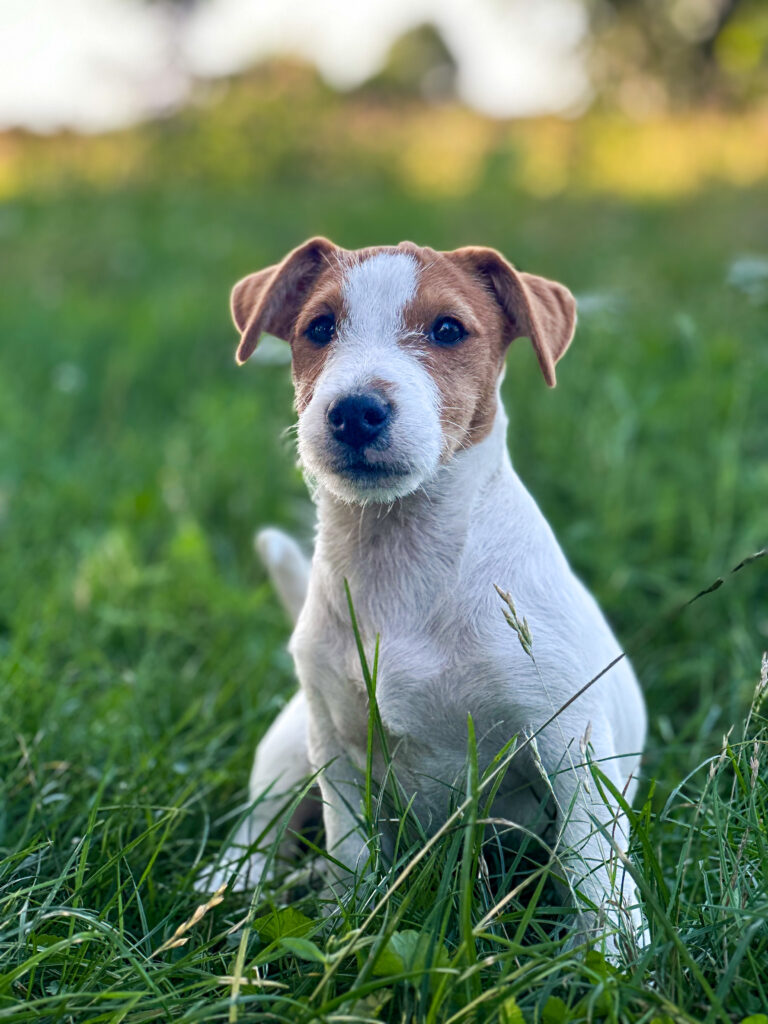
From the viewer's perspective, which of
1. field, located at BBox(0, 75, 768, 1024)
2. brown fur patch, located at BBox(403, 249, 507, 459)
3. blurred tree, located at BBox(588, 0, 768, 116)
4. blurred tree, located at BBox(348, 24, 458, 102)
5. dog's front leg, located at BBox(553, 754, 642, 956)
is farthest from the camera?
blurred tree, located at BBox(348, 24, 458, 102)

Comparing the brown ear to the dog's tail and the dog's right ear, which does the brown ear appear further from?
the dog's tail

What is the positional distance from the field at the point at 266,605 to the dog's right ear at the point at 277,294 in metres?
1.18

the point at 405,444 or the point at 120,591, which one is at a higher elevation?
the point at 405,444

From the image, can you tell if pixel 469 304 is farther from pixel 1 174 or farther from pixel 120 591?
pixel 1 174

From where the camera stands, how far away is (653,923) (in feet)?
6.43

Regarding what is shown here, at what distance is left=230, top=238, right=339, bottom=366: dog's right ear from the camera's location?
2436 mm

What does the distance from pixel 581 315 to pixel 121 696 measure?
3.09 m

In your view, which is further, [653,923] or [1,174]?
[1,174]

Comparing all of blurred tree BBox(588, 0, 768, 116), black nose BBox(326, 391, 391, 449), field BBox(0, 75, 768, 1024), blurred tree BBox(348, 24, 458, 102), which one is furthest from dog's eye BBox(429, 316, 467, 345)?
blurred tree BBox(348, 24, 458, 102)

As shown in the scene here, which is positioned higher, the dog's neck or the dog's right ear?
the dog's right ear

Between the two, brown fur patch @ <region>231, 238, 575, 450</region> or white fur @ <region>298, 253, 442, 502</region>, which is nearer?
white fur @ <region>298, 253, 442, 502</region>

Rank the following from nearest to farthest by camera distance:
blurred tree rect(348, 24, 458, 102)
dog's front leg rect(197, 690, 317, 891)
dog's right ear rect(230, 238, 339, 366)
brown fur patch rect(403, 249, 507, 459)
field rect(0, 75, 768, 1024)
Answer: field rect(0, 75, 768, 1024)
brown fur patch rect(403, 249, 507, 459)
dog's right ear rect(230, 238, 339, 366)
dog's front leg rect(197, 690, 317, 891)
blurred tree rect(348, 24, 458, 102)

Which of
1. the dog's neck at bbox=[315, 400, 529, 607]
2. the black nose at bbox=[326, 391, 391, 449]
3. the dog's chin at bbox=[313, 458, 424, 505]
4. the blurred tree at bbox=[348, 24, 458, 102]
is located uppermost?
the blurred tree at bbox=[348, 24, 458, 102]

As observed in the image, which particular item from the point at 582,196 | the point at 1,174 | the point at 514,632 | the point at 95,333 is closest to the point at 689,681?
the point at 514,632
